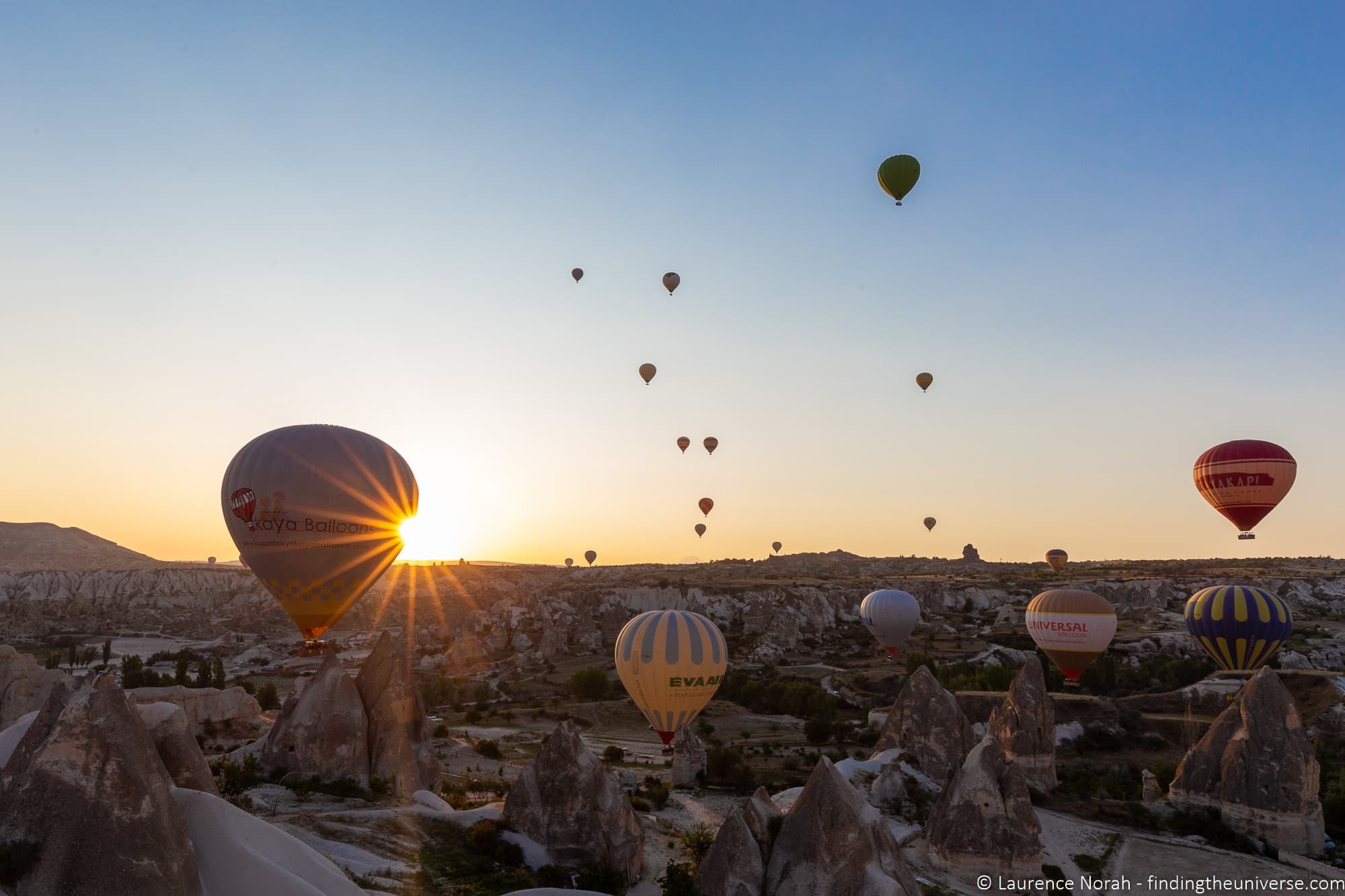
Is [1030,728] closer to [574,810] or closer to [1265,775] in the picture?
[1265,775]

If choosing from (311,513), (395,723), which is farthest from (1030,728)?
(311,513)

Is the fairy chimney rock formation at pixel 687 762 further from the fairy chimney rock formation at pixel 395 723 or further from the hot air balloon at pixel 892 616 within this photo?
the hot air balloon at pixel 892 616

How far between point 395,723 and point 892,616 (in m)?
32.7

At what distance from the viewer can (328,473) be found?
1033 inches

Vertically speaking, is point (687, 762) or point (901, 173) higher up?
point (901, 173)

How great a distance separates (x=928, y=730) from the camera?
112 ft

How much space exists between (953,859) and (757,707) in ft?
103

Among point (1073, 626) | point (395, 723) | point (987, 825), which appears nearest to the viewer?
point (987, 825)

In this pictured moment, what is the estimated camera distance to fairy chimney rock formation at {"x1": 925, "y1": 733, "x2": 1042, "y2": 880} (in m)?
25.0

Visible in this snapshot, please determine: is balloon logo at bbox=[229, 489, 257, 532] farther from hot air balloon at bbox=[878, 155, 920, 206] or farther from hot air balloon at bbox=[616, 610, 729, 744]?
hot air balloon at bbox=[878, 155, 920, 206]

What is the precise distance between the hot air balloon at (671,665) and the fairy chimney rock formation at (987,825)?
8.09 m

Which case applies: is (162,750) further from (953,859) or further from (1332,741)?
(1332,741)

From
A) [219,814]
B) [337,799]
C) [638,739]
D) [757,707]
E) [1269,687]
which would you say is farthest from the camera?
[757,707]

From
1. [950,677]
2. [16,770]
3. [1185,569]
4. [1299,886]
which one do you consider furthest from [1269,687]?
[1185,569]
